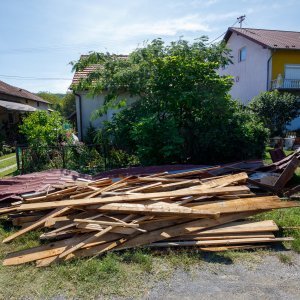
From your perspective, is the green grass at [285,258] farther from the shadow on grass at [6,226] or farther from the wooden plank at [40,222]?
the shadow on grass at [6,226]

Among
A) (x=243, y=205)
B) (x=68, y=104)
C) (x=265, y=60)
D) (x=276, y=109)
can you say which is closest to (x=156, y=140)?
(x=243, y=205)

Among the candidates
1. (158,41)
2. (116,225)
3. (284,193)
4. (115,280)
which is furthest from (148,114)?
(115,280)

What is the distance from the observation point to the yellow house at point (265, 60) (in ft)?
66.0

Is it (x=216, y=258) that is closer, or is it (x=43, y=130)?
(x=216, y=258)

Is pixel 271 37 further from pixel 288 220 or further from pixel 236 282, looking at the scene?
pixel 236 282

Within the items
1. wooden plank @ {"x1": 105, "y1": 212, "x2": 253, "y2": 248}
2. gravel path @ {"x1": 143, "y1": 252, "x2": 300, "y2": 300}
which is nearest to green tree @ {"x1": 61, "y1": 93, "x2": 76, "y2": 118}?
wooden plank @ {"x1": 105, "y1": 212, "x2": 253, "y2": 248}

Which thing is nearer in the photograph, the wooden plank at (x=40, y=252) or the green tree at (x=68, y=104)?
the wooden plank at (x=40, y=252)

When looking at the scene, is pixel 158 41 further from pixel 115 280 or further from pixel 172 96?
pixel 115 280

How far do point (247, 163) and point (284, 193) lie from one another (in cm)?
141

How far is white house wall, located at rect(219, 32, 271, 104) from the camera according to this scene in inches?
825

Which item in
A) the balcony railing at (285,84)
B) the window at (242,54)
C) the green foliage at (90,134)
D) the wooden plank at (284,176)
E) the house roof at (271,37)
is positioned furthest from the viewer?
the window at (242,54)

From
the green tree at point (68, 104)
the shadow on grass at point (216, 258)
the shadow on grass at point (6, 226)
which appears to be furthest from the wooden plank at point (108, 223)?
the green tree at point (68, 104)

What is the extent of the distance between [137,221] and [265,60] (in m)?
20.4

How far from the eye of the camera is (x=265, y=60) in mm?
20531
